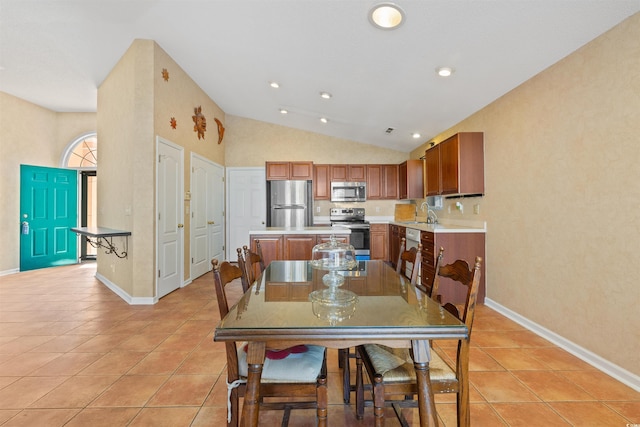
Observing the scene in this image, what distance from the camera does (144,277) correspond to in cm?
351

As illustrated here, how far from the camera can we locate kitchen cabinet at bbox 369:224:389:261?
234 inches

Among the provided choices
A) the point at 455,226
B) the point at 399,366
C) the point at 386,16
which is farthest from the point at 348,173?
the point at 399,366

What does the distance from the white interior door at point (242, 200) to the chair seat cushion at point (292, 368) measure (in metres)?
5.10

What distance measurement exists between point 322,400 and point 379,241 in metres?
4.99

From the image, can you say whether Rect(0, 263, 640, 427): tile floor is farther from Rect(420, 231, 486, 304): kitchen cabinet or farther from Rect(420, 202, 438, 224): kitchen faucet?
Rect(420, 202, 438, 224): kitchen faucet

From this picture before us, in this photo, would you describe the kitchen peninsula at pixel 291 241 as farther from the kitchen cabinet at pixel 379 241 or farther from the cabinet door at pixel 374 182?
the cabinet door at pixel 374 182

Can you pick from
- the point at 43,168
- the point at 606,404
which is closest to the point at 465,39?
the point at 606,404

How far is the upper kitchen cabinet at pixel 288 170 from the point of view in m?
6.13

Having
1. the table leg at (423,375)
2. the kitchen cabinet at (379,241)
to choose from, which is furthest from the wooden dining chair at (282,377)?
the kitchen cabinet at (379,241)

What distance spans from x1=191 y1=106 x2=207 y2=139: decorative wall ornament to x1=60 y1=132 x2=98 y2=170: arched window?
2907mm

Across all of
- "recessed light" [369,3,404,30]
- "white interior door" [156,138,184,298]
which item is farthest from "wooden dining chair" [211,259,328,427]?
"white interior door" [156,138,184,298]

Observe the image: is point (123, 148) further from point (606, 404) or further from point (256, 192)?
point (606, 404)

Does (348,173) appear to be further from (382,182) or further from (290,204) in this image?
(290,204)

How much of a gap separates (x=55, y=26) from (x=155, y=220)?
2.34m
